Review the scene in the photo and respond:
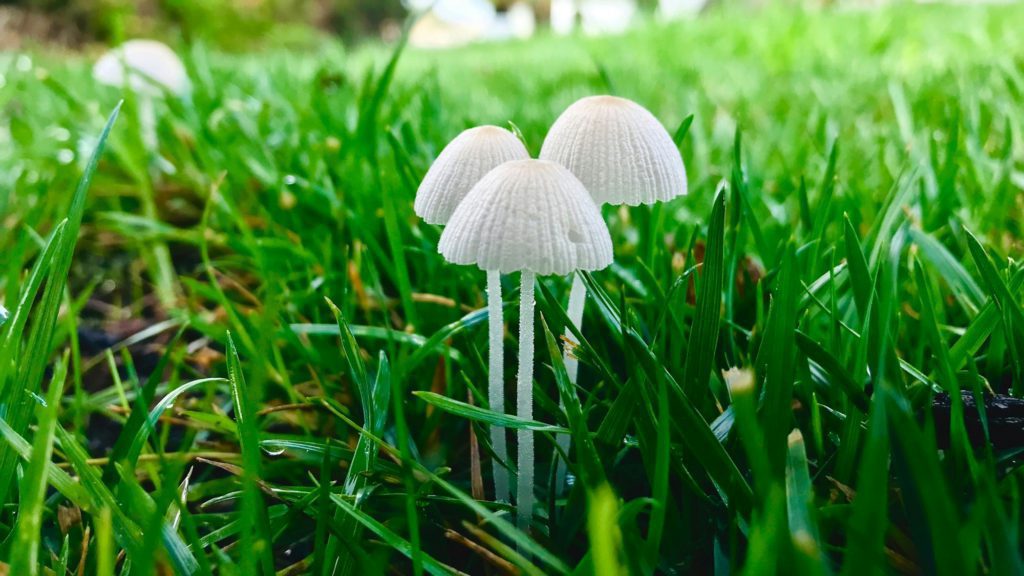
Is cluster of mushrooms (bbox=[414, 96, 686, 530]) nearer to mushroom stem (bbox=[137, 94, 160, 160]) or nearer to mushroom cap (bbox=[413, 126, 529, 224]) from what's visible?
mushroom cap (bbox=[413, 126, 529, 224])

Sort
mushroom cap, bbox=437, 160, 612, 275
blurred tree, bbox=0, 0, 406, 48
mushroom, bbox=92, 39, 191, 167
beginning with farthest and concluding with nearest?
blurred tree, bbox=0, 0, 406, 48 → mushroom, bbox=92, 39, 191, 167 → mushroom cap, bbox=437, 160, 612, 275

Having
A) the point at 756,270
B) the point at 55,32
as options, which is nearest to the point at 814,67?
the point at 756,270

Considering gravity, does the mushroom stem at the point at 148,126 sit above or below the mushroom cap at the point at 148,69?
below

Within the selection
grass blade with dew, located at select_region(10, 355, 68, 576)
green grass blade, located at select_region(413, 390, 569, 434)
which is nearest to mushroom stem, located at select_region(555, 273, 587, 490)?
green grass blade, located at select_region(413, 390, 569, 434)

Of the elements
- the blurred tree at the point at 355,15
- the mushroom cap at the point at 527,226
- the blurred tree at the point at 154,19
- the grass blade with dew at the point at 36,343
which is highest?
the blurred tree at the point at 355,15

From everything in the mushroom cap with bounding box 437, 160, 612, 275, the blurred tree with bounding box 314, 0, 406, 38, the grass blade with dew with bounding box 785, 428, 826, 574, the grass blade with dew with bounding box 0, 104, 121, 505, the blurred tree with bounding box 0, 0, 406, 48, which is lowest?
the grass blade with dew with bounding box 785, 428, 826, 574

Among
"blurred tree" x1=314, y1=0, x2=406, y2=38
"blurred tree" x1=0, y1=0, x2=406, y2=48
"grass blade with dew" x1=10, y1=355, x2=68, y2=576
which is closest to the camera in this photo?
"grass blade with dew" x1=10, y1=355, x2=68, y2=576

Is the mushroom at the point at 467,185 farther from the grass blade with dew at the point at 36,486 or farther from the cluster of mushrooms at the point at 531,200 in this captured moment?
the grass blade with dew at the point at 36,486

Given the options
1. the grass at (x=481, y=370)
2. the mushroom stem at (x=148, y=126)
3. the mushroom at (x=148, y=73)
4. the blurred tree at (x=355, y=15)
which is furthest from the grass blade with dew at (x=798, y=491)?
the blurred tree at (x=355, y=15)

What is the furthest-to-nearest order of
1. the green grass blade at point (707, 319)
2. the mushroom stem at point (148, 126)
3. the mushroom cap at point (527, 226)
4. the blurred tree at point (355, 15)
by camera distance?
1. the blurred tree at point (355, 15)
2. the mushroom stem at point (148, 126)
3. the green grass blade at point (707, 319)
4. the mushroom cap at point (527, 226)
